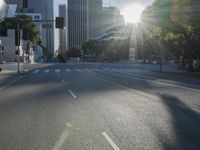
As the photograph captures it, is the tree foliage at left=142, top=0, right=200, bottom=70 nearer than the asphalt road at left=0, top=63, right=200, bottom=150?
No

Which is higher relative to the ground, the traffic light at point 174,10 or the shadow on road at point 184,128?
the traffic light at point 174,10

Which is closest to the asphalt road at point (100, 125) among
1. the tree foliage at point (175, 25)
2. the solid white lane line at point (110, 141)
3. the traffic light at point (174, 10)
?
the solid white lane line at point (110, 141)

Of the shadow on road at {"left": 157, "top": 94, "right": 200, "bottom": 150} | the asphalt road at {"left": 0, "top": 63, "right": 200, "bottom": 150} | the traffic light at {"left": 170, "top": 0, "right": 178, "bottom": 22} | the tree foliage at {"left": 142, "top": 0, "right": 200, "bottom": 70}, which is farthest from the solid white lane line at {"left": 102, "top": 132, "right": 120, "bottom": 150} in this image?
the traffic light at {"left": 170, "top": 0, "right": 178, "bottom": 22}

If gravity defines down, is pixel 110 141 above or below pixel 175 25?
below

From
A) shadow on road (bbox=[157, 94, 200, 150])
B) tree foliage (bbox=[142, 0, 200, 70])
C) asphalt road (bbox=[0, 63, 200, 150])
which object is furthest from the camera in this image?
tree foliage (bbox=[142, 0, 200, 70])

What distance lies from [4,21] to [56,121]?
118 m

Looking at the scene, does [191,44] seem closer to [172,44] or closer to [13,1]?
[172,44]

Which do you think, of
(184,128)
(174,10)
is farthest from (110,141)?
(174,10)

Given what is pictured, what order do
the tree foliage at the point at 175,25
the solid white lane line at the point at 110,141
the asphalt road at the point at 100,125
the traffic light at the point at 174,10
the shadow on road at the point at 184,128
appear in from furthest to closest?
the tree foliage at the point at 175,25
the traffic light at the point at 174,10
the asphalt road at the point at 100,125
the shadow on road at the point at 184,128
the solid white lane line at the point at 110,141

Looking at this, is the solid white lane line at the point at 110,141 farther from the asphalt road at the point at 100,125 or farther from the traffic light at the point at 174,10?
the traffic light at the point at 174,10

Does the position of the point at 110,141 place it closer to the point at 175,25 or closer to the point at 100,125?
the point at 100,125

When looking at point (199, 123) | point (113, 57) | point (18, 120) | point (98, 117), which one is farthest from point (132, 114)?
point (113, 57)

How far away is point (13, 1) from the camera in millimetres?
183000

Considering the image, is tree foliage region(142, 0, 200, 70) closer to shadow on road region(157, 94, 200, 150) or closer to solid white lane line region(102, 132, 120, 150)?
shadow on road region(157, 94, 200, 150)
